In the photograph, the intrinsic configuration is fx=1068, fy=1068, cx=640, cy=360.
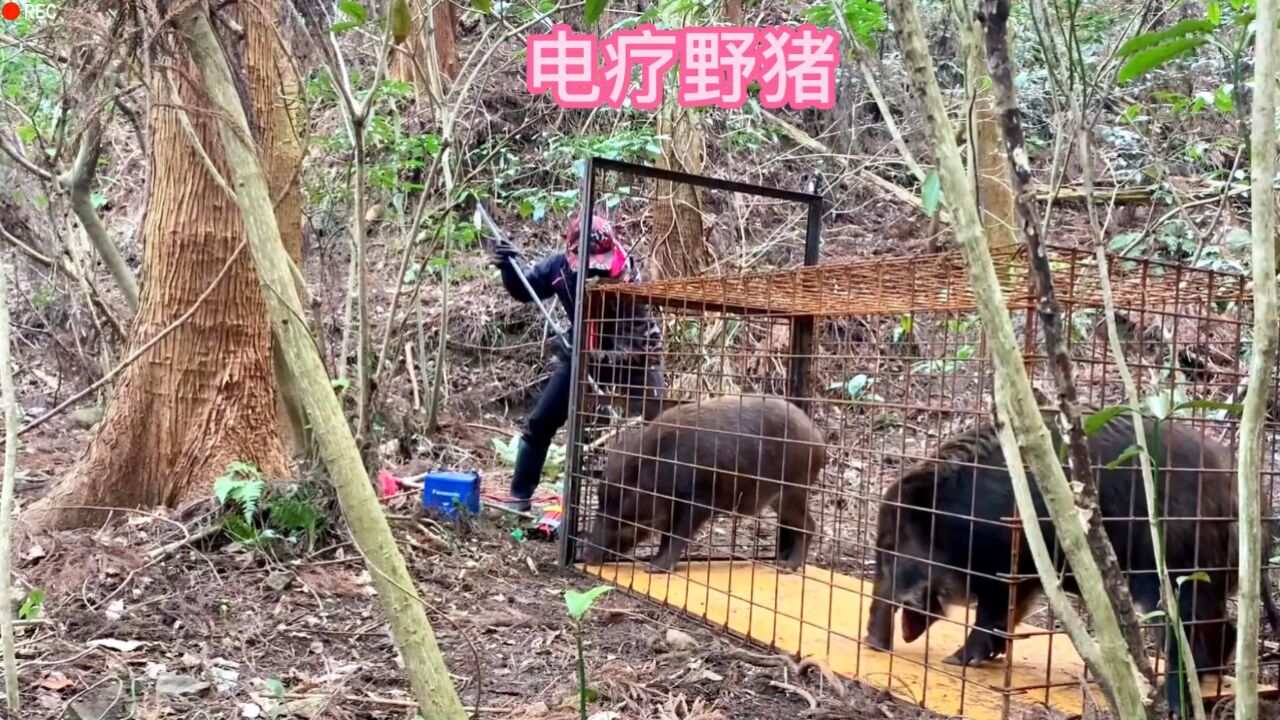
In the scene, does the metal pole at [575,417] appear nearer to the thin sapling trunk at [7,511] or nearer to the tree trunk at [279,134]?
the tree trunk at [279,134]

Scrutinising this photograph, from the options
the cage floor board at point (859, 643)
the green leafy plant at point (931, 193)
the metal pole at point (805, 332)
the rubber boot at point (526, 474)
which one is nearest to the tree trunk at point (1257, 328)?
the green leafy plant at point (931, 193)

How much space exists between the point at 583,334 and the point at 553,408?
73 centimetres

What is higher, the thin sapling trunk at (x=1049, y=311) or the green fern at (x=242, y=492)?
the thin sapling trunk at (x=1049, y=311)

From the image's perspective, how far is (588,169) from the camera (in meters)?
5.15

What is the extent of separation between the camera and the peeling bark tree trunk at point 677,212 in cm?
894

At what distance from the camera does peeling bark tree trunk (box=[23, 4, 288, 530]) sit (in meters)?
4.84

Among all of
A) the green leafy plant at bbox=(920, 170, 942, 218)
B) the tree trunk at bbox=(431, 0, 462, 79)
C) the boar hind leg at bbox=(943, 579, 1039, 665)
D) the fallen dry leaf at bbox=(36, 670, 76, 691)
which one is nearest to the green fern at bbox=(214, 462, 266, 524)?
the fallen dry leaf at bbox=(36, 670, 76, 691)

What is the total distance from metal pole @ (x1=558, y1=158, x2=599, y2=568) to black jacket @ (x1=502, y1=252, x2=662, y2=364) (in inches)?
3.6

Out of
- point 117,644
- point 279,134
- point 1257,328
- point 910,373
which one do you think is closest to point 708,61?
point 910,373

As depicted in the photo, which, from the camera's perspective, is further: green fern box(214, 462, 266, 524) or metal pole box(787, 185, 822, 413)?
metal pole box(787, 185, 822, 413)

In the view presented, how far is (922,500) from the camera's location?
423cm

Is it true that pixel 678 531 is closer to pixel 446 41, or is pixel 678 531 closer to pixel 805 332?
pixel 805 332

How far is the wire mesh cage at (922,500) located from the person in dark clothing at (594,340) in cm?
8

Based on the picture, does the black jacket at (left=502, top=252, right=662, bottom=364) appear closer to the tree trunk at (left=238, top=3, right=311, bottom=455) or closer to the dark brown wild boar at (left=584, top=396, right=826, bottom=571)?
the dark brown wild boar at (left=584, top=396, right=826, bottom=571)
